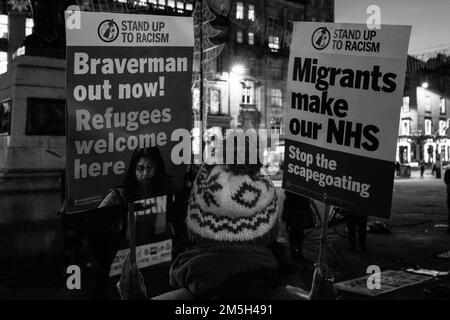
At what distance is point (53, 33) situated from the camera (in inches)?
292

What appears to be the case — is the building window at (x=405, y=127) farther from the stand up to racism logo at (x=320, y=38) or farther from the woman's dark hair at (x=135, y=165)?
the woman's dark hair at (x=135, y=165)

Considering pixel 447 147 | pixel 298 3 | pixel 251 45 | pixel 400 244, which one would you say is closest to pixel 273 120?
pixel 251 45

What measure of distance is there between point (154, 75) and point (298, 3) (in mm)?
44558

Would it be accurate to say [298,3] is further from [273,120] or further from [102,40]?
[102,40]

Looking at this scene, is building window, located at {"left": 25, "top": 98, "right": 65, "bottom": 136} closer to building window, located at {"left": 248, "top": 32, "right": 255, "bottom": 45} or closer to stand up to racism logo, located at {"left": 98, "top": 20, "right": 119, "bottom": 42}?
stand up to racism logo, located at {"left": 98, "top": 20, "right": 119, "bottom": 42}

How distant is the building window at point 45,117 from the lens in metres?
6.78

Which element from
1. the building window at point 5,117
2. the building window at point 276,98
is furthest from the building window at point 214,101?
the building window at point 5,117

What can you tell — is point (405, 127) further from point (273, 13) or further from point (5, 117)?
point (5, 117)

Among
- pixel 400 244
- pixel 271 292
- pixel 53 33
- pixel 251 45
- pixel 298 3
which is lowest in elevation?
pixel 400 244

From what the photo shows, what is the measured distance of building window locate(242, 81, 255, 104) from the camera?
40.0 metres

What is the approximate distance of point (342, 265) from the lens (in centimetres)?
738

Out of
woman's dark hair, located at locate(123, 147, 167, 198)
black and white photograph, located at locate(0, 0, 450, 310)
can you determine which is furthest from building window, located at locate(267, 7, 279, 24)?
woman's dark hair, located at locate(123, 147, 167, 198)

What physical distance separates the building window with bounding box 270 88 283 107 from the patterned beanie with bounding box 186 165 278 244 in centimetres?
3955

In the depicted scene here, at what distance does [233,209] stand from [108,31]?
6.41 ft
